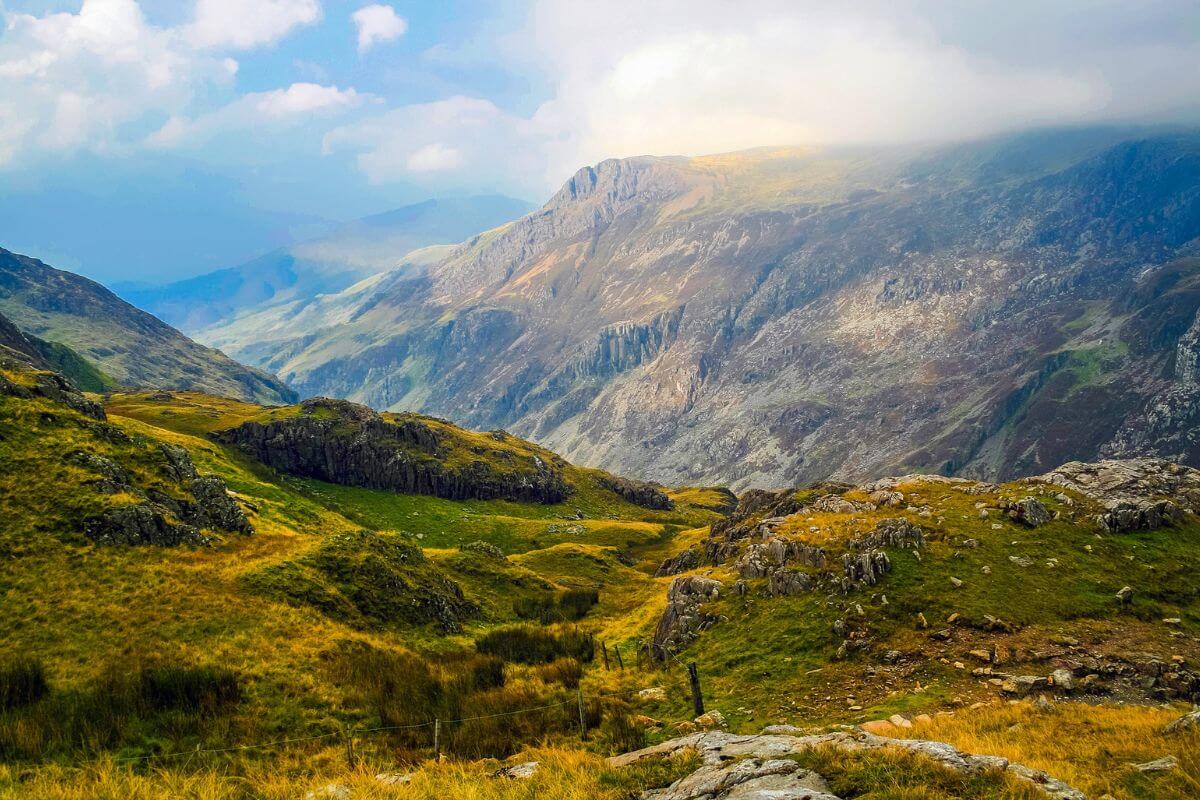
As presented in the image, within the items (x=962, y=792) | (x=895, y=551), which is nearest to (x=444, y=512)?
(x=895, y=551)

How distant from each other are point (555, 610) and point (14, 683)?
39.5m

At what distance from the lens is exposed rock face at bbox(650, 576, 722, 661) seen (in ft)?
127

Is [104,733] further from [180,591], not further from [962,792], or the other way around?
[962,792]

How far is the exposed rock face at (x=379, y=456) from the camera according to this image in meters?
120

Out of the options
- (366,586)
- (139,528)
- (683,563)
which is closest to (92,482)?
(139,528)

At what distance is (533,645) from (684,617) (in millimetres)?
9635

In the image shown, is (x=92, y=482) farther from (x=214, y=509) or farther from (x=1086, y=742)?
(x=1086, y=742)

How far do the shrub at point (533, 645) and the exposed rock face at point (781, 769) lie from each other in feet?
58.5

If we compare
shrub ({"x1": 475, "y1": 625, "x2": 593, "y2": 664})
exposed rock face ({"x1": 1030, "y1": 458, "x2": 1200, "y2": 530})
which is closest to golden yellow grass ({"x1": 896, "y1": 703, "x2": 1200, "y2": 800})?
shrub ({"x1": 475, "y1": 625, "x2": 593, "y2": 664})

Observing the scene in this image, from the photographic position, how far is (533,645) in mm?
38125

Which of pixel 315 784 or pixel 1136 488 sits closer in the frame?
pixel 315 784

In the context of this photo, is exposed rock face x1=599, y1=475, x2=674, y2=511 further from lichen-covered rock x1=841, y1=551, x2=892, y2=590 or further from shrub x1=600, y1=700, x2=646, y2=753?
shrub x1=600, y1=700, x2=646, y2=753

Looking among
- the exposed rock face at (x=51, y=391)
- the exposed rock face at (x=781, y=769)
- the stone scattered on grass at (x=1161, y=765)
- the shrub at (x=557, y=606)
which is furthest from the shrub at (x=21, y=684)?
the stone scattered on grass at (x=1161, y=765)

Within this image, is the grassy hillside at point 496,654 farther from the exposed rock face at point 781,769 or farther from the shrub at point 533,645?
the exposed rock face at point 781,769
